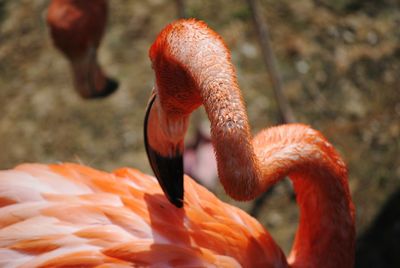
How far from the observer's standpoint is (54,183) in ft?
6.66

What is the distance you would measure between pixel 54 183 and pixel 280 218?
1742 mm

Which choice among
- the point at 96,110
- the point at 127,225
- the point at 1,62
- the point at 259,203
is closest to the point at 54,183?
the point at 127,225

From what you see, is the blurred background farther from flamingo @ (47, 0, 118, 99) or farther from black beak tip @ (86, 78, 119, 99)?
flamingo @ (47, 0, 118, 99)

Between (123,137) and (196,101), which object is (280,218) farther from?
(196,101)

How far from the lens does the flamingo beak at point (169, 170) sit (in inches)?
71.0

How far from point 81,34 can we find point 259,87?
1.35 meters

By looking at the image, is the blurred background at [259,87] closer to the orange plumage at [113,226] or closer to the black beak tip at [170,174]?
the orange plumage at [113,226]

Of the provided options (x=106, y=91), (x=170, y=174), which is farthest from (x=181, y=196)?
(x=106, y=91)

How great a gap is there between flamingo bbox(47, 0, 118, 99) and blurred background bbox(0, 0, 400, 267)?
0.53 m

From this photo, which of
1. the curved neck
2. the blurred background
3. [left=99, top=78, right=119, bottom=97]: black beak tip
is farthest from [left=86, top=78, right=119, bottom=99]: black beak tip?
the curved neck

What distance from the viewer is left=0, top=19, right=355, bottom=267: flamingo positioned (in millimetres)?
1519

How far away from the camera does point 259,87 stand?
4.07 m

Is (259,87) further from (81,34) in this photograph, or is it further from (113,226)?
(113,226)

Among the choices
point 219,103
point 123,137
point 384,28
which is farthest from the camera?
point 384,28
